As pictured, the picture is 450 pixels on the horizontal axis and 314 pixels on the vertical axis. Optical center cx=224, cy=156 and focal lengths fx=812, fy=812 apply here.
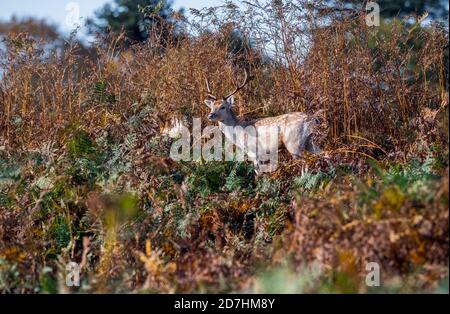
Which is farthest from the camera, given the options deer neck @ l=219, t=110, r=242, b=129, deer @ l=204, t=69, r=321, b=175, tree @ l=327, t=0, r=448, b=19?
tree @ l=327, t=0, r=448, b=19

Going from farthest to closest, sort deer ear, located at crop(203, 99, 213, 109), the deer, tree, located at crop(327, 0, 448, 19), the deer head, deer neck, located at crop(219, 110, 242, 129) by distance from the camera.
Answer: tree, located at crop(327, 0, 448, 19) → deer neck, located at crop(219, 110, 242, 129) → deer ear, located at crop(203, 99, 213, 109) → the deer head → the deer

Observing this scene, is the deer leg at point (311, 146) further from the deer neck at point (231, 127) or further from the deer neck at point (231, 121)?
the deer neck at point (231, 121)

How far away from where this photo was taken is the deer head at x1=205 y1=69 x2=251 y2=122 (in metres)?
10.6

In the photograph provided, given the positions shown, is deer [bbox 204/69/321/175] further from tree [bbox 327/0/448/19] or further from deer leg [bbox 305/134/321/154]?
tree [bbox 327/0/448/19]

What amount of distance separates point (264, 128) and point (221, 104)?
659mm

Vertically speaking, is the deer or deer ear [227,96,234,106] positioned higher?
deer ear [227,96,234,106]

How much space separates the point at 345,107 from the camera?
10.0m

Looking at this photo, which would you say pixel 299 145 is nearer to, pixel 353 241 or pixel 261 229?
pixel 261 229

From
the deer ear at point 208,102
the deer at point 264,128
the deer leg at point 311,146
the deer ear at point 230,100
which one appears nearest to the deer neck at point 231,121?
the deer at point 264,128

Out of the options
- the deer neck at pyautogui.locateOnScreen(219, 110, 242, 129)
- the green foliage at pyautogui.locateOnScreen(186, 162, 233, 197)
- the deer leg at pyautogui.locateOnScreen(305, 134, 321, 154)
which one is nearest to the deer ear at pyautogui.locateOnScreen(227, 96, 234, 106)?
the deer neck at pyautogui.locateOnScreen(219, 110, 242, 129)

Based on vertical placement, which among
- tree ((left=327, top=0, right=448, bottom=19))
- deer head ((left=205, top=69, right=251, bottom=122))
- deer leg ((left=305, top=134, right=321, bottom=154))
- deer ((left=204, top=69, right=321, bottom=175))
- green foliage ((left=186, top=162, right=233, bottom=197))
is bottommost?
green foliage ((left=186, top=162, right=233, bottom=197))

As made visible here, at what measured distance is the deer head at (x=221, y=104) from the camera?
34.8 ft

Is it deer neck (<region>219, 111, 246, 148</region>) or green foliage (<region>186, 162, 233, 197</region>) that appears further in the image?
deer neck (<region>219, 111, 246, 148</region>)

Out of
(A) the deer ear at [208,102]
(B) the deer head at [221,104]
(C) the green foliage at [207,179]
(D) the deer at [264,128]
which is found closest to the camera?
(C) the green foliage at [207,179]
